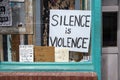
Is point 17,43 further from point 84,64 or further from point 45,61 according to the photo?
point 84,64

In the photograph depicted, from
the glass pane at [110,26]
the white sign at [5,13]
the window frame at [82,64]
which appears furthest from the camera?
the glass pane at [110,26]

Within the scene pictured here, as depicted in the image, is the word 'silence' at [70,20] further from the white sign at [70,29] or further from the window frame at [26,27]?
the window frame at [26,27]

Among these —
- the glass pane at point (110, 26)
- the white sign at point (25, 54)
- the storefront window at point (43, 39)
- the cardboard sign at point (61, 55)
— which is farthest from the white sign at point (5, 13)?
the glass pane at point (110, 26)

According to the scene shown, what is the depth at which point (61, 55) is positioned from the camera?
3971 mm

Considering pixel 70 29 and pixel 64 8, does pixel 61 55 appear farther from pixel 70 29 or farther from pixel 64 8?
pixel 64 8

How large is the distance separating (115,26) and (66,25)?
86 centimetres

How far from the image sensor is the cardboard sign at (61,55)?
13.0 feet

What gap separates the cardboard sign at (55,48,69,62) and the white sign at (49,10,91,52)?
0.05m

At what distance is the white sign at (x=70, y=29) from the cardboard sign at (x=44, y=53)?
8cm

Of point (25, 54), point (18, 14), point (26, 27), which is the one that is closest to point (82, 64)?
point (25, 54)

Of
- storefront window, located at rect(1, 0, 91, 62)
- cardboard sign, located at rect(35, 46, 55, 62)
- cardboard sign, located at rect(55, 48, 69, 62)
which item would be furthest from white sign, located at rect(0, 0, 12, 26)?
cardboard sign, located at rect(55, 48, 69, 62)

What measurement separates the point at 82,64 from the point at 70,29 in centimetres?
43

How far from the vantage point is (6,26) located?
3.97 m

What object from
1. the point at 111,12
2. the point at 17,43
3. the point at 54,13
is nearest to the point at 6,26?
the point at 17,43
